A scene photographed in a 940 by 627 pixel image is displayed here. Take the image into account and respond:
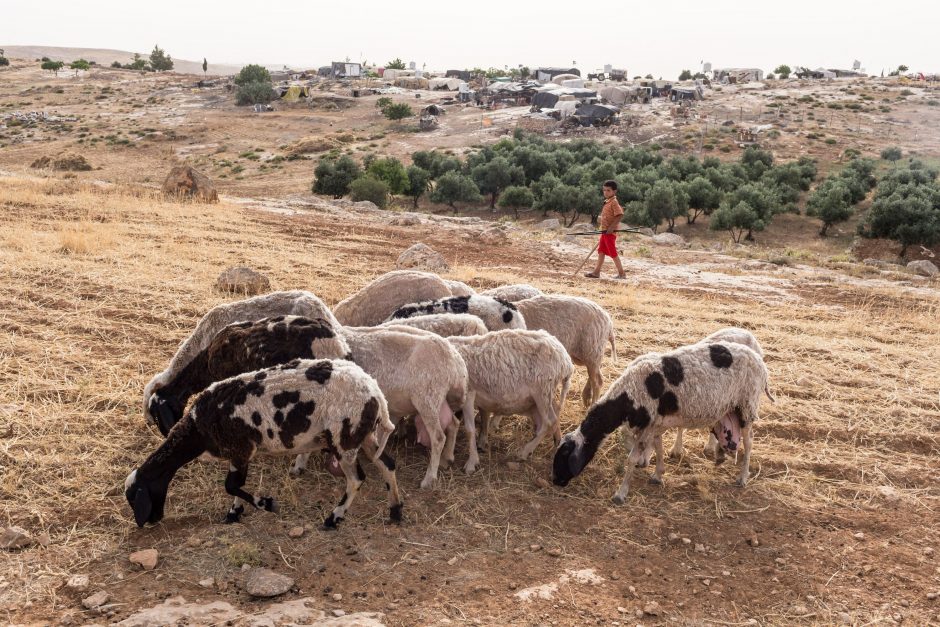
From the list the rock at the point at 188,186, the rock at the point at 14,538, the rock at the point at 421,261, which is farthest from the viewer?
the rock at the point at 188,186

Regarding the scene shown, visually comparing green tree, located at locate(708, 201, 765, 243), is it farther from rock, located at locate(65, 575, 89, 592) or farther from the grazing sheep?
rock, located at locate(65, 575, 89, 592)

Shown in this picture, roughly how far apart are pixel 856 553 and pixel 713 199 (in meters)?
30.1

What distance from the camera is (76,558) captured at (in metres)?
5.12

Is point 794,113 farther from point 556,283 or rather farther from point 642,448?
point 642,448

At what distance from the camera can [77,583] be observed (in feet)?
15.9

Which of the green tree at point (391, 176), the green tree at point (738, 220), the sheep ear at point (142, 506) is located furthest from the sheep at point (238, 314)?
the green tree at point (391, 176)

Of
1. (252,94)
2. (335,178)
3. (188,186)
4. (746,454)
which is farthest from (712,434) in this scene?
(252,94)

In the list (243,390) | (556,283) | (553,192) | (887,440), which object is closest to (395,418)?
(243,390)

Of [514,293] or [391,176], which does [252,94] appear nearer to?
[391,176]

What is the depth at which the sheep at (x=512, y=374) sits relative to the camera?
6.71 m

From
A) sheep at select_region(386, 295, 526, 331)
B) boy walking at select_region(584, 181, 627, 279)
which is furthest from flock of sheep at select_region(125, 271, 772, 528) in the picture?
boy walking at select_region(584, 181, 627, 279)

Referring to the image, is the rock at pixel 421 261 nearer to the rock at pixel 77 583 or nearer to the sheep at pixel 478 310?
the sheep at pixel 478 310

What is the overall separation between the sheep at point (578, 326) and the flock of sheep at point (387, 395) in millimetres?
848

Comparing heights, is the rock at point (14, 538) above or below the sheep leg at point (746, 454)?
below
